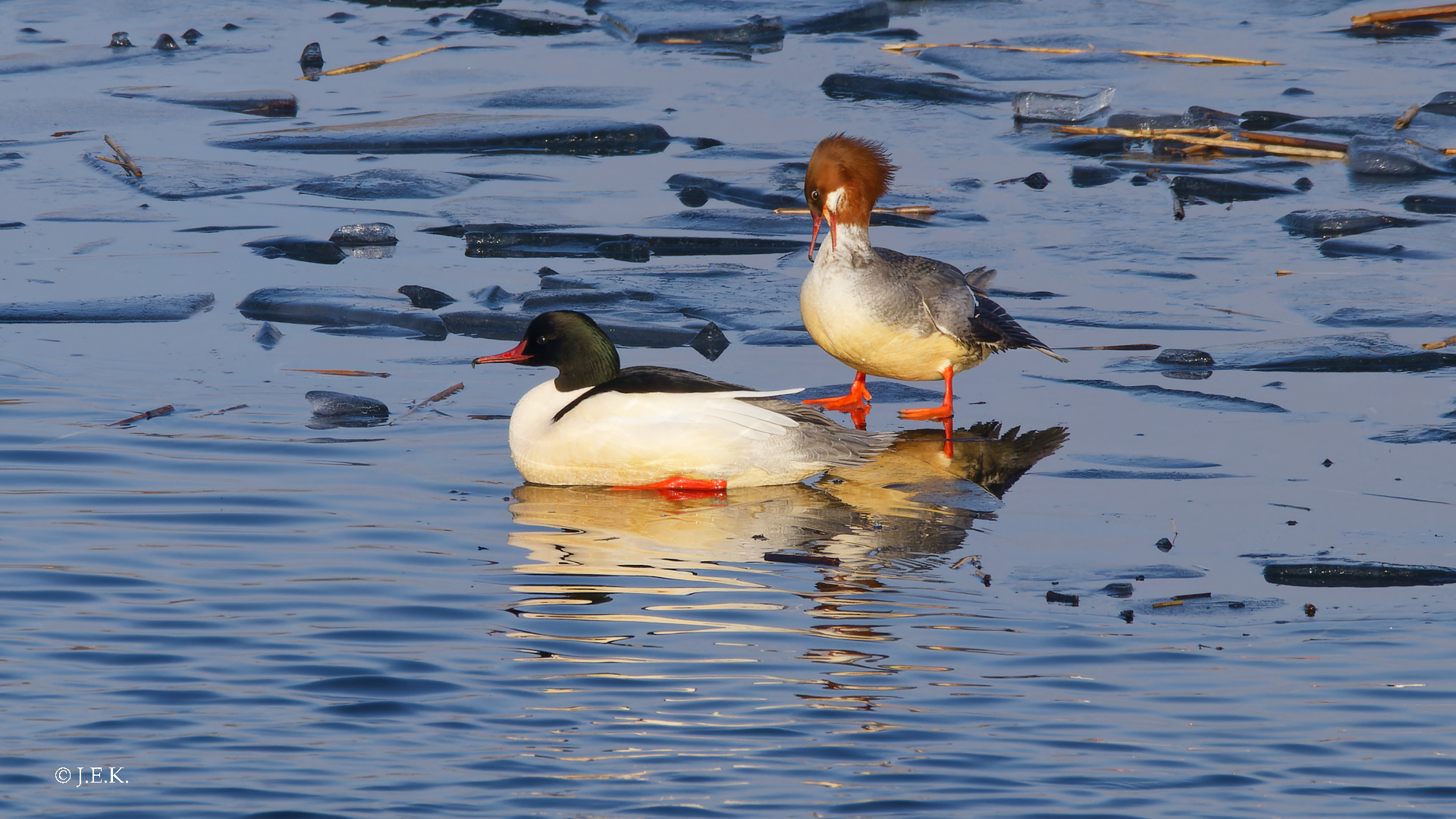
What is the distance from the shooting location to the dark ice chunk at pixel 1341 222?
833cm

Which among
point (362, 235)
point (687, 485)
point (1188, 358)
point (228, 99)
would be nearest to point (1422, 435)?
point (1188, 358)

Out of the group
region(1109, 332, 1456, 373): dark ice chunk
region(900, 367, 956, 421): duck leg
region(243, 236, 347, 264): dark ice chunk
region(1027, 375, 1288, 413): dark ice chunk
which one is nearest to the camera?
region(1027, 375, 1288, 413): dark ice chunk

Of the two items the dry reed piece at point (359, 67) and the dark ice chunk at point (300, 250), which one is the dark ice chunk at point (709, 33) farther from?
the dark ice chunk at point (300, 250)

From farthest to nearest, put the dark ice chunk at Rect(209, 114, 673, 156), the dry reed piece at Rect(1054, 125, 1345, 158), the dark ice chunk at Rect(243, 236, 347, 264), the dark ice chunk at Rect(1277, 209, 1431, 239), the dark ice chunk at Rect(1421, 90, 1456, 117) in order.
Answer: the dark ice chunk at Rect(1421, 90, 1456, 117) → the dark ice chunk at Rect(209, 114, 673, 156) → the dry reed piece at Rect(1054, 125, 1345, 158) → the dark ice chunk at Rect(1277, 209, 1431, 239) → the dark ice chunk at Rect(243, 236, 347, 264)

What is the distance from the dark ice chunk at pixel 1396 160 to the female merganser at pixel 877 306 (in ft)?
11.9

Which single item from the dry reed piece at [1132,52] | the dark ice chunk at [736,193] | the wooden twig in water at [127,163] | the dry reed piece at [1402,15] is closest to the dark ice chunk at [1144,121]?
the dry reed piece at [1132,52]

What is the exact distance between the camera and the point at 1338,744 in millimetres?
3664

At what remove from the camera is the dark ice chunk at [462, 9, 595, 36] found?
12766 mm

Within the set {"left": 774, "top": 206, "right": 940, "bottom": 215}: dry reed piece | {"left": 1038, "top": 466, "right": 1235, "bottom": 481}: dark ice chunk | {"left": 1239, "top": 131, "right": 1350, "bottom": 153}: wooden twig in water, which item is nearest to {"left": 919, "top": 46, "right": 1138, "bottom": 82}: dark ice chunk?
{"left": 1239, "top": 131, "right": 1350, "bottom": 153}: wooden twig in water

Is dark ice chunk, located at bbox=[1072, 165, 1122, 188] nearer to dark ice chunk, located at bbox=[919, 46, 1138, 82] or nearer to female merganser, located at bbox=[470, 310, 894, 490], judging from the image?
dark ice chunk, located at bbox=[919, 46, 1138, 82]

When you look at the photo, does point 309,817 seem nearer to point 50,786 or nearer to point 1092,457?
point 50,786

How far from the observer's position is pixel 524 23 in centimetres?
1278

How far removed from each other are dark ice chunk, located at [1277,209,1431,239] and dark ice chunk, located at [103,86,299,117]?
6.33 metres

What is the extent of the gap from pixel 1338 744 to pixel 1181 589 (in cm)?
99
